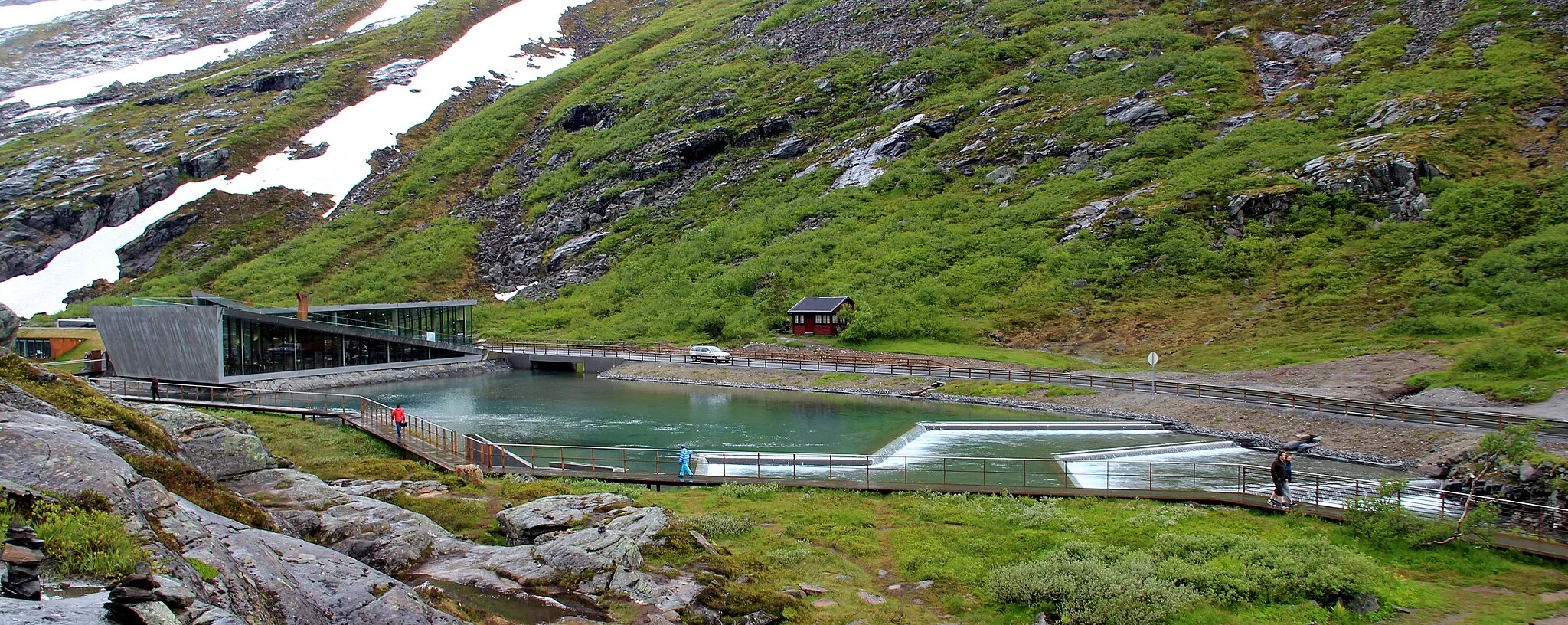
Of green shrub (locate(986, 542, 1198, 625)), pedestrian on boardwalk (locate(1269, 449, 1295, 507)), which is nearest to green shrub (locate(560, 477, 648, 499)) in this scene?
green shrub (locate(986, 542, 1198, 625))

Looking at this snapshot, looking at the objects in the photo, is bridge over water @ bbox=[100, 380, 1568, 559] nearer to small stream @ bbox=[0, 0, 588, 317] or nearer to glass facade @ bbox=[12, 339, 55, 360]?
glass facade @ bbox=[12, 339, 55, 360]

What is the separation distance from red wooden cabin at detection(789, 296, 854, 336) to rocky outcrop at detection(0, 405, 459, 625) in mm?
59295

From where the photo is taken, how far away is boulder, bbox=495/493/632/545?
1661cm

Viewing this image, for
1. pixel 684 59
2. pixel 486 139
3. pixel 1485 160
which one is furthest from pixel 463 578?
pixel 684 59

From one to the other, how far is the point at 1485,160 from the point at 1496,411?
150ft

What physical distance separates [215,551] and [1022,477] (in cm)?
2119

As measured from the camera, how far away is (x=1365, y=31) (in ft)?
319

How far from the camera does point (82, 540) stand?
7.50m

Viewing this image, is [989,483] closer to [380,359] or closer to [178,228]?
[380,359]

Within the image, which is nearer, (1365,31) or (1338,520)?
(1338,520)

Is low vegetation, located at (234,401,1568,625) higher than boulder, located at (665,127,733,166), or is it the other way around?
boulder, located at (665,127,733,166)

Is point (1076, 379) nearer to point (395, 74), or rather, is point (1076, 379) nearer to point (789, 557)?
point (789, 557)

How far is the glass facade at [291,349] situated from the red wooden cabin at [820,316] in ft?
103

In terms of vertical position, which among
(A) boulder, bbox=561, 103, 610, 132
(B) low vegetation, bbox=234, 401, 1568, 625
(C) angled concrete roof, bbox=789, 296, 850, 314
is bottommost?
(B) low vegetation, bbox=234, 401, 1568, 625
